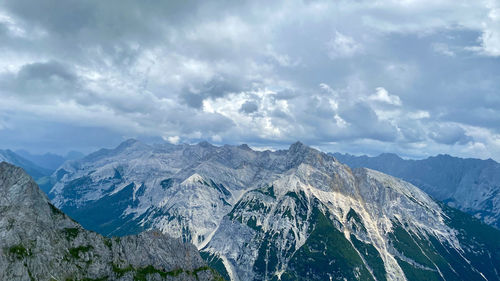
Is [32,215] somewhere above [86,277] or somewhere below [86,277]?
above

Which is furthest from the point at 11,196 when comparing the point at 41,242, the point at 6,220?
the point at 41,242

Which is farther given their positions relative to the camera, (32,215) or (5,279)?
(32,215)

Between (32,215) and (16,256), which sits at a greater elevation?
(32,215)

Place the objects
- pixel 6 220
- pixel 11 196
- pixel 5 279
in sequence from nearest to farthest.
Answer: pixel 5 279 → pixel 6 220 → pixel 11 196

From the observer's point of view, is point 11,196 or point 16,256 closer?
point 16,256

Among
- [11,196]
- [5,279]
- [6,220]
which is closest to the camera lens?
[5,279]

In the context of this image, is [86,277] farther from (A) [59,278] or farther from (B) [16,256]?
(B) [16,256]

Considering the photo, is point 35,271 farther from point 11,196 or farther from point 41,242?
point 11,196

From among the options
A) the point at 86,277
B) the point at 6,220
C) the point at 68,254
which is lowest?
the point at 86,277

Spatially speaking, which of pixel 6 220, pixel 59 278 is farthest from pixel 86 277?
pixel 6 220
